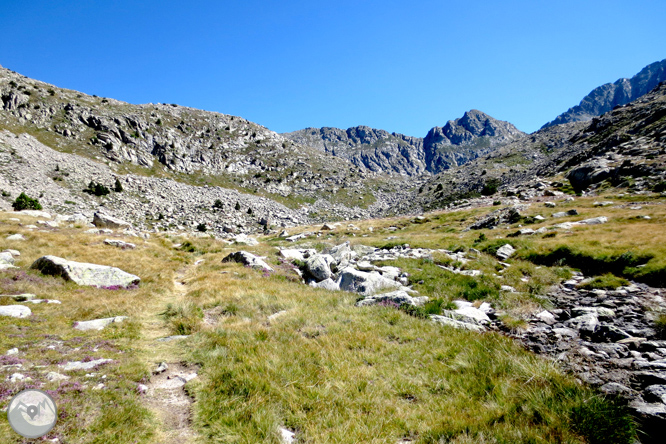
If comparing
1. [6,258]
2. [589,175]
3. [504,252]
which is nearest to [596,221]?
[504,252]

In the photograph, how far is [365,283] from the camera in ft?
45.1

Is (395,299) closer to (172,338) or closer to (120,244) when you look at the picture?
(172,338)

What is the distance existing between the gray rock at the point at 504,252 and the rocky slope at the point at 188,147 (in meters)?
87.0

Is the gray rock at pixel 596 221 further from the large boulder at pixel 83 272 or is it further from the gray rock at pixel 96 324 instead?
the large boulder at pixel 83 272

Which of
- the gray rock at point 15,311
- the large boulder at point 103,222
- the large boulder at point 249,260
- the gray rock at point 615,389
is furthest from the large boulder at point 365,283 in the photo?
the large boulder at point 103,222

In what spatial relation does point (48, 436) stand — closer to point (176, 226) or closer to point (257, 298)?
point (257, 298)

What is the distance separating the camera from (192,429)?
481cm

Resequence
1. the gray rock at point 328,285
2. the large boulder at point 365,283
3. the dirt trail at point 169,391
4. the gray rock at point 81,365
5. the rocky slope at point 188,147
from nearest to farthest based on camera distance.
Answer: the dirt trail at point 169,391, the gray rock at point 81,365, the large boulder at point 365,283, the gray rock at point 328,285, the rocky slope at point 188,147

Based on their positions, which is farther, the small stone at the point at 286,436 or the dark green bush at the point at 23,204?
the dark green bush at the point at 23,204

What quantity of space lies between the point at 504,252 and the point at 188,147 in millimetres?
127835

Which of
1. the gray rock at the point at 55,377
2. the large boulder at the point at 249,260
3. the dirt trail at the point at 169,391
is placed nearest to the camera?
the dirt trail at the point at 169,391

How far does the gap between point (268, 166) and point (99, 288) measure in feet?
402

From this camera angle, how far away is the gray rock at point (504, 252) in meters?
17.2

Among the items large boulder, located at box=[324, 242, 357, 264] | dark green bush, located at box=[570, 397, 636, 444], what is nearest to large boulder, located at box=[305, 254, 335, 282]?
large boulder, located at box=[324, 242, 357, 264]
